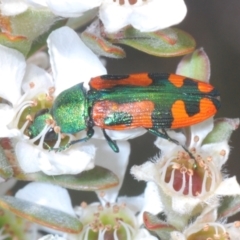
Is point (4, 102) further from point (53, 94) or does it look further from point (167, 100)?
point (167, 100)

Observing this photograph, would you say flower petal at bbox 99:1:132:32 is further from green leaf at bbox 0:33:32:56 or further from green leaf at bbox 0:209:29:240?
green leaf at bbox 0:209:29:240

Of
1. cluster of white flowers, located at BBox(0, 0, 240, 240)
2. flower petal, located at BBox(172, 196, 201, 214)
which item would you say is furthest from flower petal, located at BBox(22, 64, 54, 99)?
flower petal, located at BBox(172, 196, 201, 214)

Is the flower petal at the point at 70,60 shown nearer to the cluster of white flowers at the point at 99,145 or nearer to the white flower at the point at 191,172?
the cluster of white flowers at the point at 99,145

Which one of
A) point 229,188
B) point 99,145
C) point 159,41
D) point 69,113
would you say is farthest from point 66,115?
point 229,188

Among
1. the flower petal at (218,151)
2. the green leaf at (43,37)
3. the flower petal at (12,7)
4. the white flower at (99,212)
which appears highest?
the flower petal at (12,7)

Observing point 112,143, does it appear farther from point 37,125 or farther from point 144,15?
point 144,15

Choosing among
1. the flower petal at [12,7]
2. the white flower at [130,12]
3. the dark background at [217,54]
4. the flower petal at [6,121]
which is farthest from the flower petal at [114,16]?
the dark background at [217,54]
